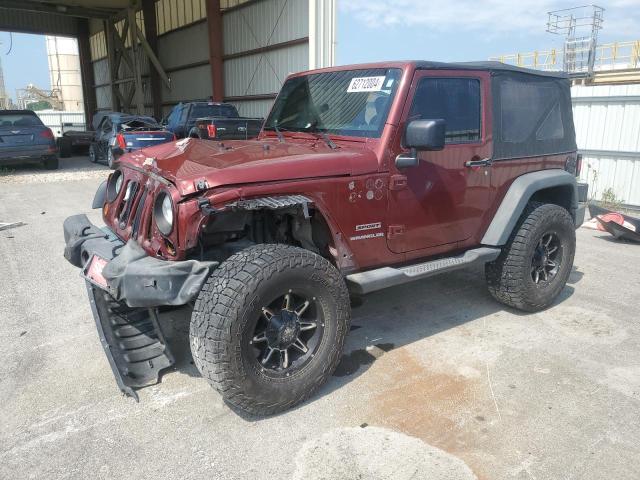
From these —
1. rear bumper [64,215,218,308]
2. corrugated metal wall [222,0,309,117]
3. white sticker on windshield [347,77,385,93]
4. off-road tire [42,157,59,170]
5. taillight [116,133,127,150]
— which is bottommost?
off-road tire [42,157,59,170]

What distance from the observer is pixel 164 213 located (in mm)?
3016

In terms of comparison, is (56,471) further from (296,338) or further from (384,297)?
(384,297)

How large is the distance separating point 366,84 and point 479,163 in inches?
42.5

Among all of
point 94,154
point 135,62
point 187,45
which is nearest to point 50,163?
point 94,154

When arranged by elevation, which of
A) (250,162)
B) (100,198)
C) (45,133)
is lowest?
(100,198)

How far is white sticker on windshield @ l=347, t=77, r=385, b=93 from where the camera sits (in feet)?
11.8

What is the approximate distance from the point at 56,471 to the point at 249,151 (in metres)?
2.13

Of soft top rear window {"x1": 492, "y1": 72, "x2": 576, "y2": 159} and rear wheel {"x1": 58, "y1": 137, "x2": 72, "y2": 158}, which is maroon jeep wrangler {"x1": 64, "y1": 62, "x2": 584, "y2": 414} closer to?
soft top rear window {"x1": 492, "y1": 72, "x2": 576, "y2": 159}

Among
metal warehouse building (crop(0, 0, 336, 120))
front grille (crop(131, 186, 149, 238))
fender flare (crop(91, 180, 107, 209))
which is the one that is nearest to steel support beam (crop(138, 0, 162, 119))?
metal warehouse building (crop(0, 0, 336, 120))

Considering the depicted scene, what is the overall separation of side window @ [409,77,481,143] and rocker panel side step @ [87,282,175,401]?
237 centimetres

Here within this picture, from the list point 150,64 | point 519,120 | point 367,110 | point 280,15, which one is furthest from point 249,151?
point 150,64

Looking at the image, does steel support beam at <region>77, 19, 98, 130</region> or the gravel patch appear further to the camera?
steel support beam at <region>77, 19, 98, 130</region>

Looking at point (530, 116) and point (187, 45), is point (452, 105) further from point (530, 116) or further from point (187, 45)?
point (187, 45)

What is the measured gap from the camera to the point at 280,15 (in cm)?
1445
